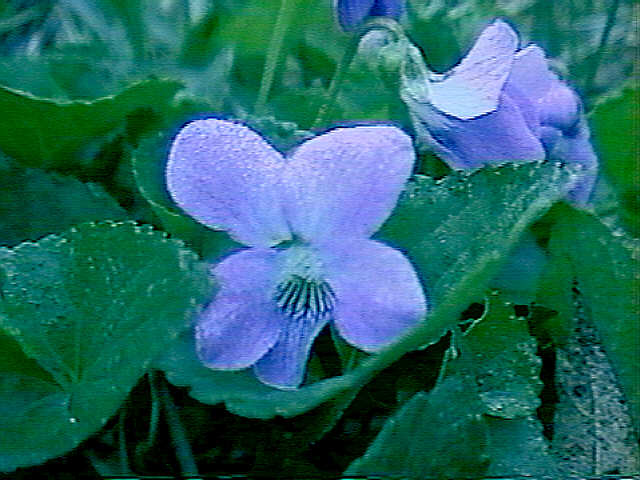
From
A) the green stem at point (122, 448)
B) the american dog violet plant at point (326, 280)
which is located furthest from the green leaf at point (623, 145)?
the green stem at point (122, 448)

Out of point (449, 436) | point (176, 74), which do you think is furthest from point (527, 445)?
point (176, 74)

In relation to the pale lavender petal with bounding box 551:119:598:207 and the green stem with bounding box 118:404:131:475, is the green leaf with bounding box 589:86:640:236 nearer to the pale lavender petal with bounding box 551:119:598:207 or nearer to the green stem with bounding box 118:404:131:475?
the pale lavender petal with bounding box 551:119:598:207

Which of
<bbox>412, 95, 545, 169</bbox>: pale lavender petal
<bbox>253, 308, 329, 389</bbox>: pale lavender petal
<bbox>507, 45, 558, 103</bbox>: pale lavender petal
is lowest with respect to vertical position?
<bbox>253, 308, 329, 389</bbox>: pale lavender petal

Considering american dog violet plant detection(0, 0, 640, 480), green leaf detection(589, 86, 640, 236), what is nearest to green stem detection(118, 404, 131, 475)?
american dog violet plant detection(0, 0, 640, 480)

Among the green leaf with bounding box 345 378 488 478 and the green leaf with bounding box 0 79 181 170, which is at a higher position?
the green leaf with bounding box 0 79 181 170

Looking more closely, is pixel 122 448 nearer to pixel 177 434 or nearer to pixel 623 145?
pixel 177 434

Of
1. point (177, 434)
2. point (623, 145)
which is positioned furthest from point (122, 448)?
point (623, 145)
